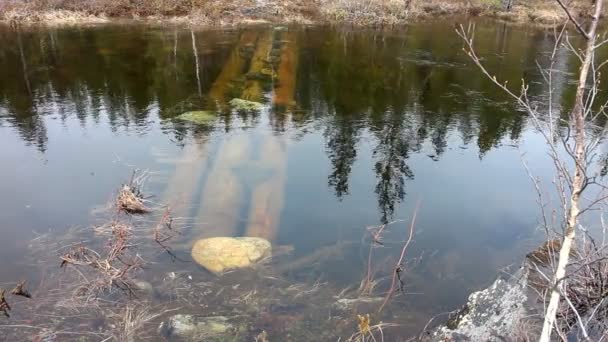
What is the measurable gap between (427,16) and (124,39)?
1913 centimetres

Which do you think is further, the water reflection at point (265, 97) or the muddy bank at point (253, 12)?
the muddy bank at point (253, 12)

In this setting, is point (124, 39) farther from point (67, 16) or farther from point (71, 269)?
point (71, 269)

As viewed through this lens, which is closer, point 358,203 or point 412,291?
point 412,291

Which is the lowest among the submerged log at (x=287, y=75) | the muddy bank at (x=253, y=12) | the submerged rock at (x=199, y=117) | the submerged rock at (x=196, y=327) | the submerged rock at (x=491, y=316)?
the submerged rock at (x=196, y=327)

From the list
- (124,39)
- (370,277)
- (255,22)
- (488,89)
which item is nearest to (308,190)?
(370,277)

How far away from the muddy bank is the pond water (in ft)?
23.0

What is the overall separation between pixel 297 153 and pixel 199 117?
3753 millimetres

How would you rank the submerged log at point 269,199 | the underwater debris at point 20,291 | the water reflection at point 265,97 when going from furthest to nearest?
1. the water reflection at point 265,97
2. the submerged log at point 269,199
3. the underwater debris at point 20,291

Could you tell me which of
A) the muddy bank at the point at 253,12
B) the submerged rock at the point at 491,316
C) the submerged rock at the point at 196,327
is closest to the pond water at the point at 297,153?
the submerged rock at the point at 196,327

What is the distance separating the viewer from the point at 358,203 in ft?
33.3

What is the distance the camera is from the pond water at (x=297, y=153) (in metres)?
8.59

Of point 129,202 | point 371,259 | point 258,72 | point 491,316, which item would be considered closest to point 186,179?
point 129,202

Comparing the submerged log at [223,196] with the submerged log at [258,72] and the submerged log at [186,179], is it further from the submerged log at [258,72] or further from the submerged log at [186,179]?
the submerged log at [258,72]

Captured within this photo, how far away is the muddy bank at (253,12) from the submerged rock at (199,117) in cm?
1639
